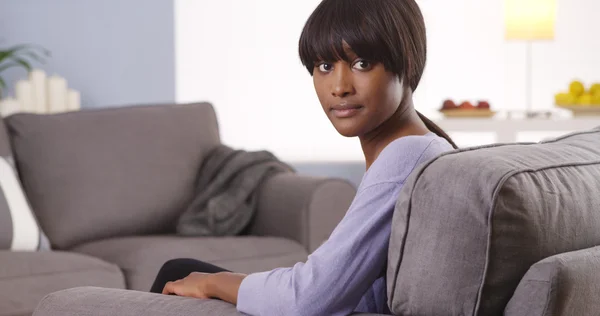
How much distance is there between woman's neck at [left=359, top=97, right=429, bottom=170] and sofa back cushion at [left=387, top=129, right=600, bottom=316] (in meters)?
0.27

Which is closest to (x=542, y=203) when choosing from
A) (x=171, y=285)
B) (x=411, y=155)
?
(x=411, y=155)

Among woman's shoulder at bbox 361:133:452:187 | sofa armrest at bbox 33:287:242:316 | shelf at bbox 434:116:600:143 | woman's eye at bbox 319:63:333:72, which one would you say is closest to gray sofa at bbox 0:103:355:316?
shelf at bbox 434:116:600:143

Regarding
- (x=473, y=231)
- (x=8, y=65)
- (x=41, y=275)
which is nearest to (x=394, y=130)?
(x=473, y=231)

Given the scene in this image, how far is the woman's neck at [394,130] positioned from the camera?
1.25 meters

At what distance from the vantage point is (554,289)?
895 millimetres

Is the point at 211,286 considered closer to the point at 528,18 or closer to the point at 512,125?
the point at 512,125

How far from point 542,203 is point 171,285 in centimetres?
59

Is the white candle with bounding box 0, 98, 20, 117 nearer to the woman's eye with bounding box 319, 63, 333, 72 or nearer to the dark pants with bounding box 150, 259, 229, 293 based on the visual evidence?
the dark pants with bounding box 150, 259, 229, 293

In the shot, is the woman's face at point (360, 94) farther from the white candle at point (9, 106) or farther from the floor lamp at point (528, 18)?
the floor lamp at point (528, 18)

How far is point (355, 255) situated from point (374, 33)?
287 mm

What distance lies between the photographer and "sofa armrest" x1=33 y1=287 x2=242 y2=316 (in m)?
1.12

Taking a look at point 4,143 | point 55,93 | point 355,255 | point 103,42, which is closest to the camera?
point 355,255

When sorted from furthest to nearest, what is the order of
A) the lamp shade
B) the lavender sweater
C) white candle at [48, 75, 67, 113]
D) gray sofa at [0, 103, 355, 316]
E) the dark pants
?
the lamp shade < white candle at [48, 75, 67, 113] < gray sofa at [0, 103, 355, 316] < the dark pants < the lavender sweater

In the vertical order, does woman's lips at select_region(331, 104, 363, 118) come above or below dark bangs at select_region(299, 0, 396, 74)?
below
